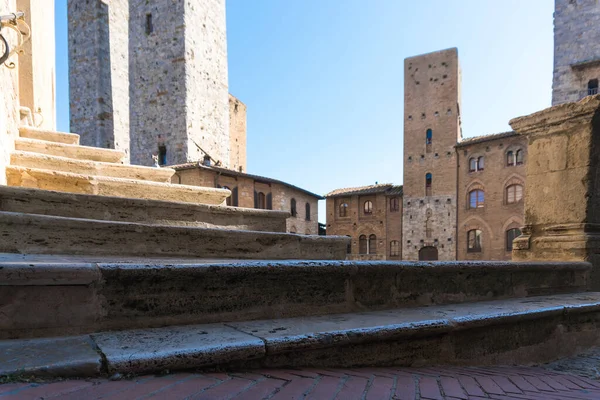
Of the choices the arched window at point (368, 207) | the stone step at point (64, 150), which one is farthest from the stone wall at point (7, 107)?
the arched window at point (368, 207)

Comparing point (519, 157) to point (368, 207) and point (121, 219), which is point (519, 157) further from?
point (121, 219)

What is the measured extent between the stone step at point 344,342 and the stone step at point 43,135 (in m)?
5.45

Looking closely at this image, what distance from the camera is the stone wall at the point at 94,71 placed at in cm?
1468

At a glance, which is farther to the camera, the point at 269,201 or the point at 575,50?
the point at 269,201

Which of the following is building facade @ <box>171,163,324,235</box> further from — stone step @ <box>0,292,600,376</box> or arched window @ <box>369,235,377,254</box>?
stone step @ <box>0,292,600,376</box>

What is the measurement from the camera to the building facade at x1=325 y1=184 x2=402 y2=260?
24766 mm

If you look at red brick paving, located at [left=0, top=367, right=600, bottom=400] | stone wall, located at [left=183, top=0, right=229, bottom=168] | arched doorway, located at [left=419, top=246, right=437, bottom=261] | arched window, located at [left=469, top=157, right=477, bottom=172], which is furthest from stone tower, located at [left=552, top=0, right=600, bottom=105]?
red brick paving, located at [left=0, top=367, right=600, bottom=400]

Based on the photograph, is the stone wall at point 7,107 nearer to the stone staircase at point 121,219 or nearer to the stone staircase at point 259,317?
the stone staircase at point 121,219

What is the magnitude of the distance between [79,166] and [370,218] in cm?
2288

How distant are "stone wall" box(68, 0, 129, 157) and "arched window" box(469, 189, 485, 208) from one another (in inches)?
822

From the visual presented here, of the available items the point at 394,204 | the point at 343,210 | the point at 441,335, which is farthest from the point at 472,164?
the point at 441,335

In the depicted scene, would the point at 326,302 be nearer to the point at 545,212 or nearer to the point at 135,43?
the point at 545,212

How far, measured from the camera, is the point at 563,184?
3.81 metres

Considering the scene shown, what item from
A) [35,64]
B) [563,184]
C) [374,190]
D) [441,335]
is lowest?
[441,335]
